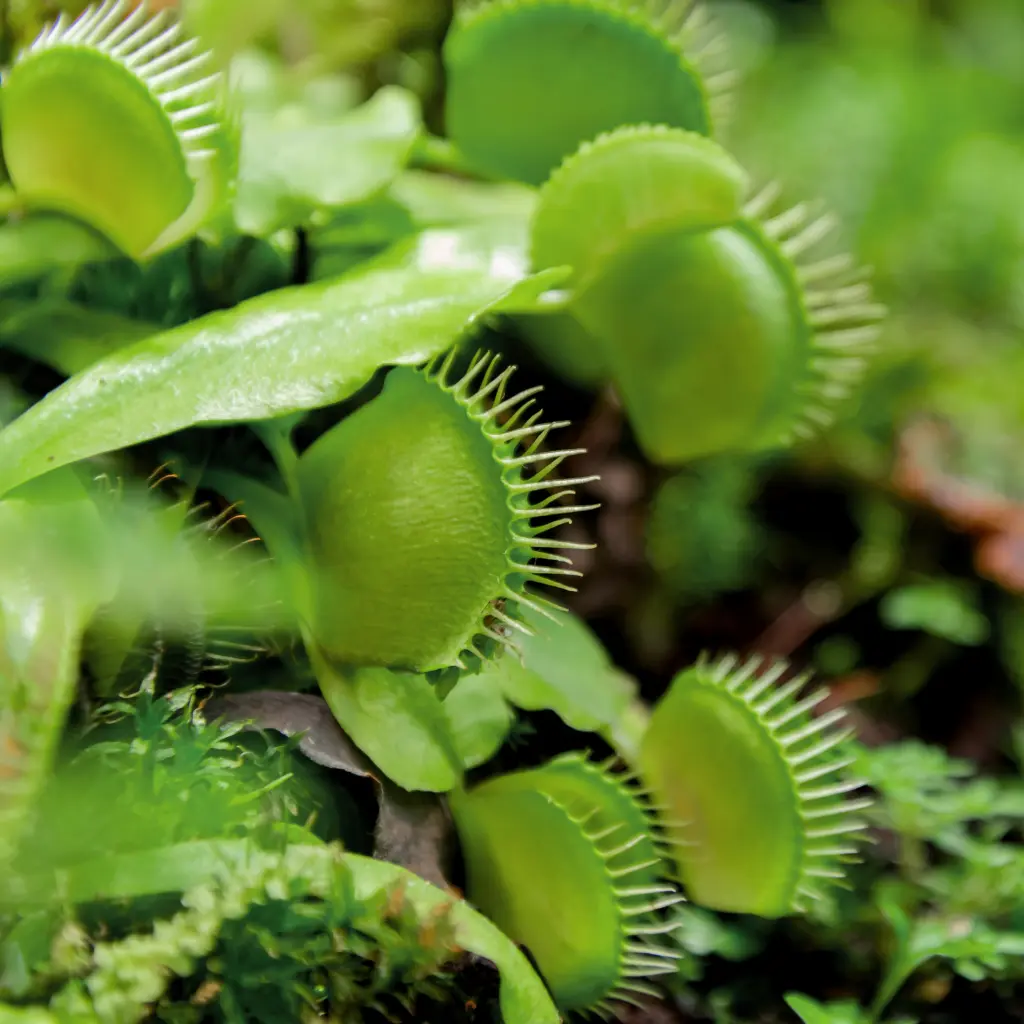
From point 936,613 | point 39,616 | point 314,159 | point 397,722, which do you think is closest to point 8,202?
point 314,159

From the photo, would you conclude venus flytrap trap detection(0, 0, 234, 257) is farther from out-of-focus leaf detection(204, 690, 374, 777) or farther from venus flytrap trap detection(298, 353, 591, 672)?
out-of-focus leaf detection(204, 690, 374, 777)

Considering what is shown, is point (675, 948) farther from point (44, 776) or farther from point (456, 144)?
point (456, 144)

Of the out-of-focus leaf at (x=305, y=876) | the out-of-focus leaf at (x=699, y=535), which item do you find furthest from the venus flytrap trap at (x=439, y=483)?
the out-of-focus leaf at (x=699, y=535)

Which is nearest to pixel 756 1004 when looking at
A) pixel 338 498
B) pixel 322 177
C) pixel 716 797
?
pixel 716 797

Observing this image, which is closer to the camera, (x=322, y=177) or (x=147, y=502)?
(x=147, y=502)

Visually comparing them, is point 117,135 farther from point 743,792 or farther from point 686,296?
point 743,792

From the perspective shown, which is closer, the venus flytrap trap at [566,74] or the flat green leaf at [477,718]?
the flat green leaf at [477,718]

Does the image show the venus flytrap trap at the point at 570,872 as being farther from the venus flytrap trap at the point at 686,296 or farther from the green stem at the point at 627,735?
the venus flytrap trap at the point at 686,296
